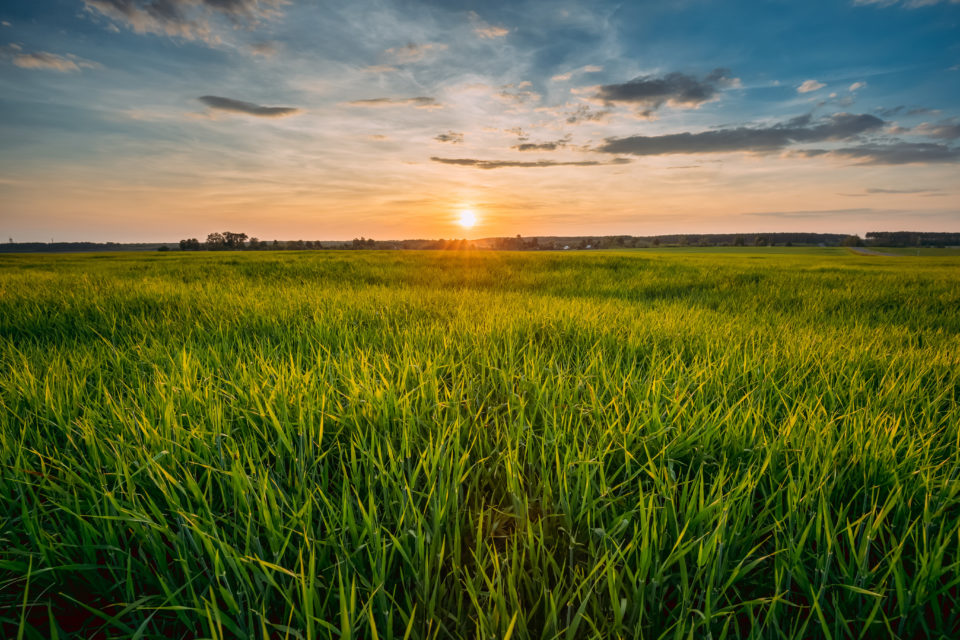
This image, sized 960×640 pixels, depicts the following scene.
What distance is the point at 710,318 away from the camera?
4.60 metres

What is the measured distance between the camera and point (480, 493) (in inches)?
61.5

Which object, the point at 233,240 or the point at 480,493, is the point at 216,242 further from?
the point at 480,493

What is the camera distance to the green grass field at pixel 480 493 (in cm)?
106

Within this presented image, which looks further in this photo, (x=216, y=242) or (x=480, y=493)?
(x=216, y=242)

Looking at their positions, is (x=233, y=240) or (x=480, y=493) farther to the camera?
(x=233, y=240)

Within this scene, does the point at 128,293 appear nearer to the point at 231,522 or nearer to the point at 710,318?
the point at 231,522

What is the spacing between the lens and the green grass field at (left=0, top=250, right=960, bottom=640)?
3.47 ft

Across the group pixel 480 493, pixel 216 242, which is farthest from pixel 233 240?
pixel 480 493

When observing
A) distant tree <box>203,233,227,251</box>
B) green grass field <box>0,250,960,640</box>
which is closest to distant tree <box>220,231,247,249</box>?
distant tree <box>203,233,227,251</box>

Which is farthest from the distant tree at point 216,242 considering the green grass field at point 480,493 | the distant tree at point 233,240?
the green grass field at point 480,493

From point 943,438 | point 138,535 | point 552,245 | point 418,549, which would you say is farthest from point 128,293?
point 552,245

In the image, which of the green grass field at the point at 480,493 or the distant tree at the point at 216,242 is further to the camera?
the distant tree at the point at 216,242

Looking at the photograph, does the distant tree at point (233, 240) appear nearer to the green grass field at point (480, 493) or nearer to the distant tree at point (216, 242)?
the distant tree at point (216, 242)

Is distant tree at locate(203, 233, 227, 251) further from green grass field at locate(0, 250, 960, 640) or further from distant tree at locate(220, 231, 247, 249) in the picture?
green grass field at locate(0, 250, 960, 640)
